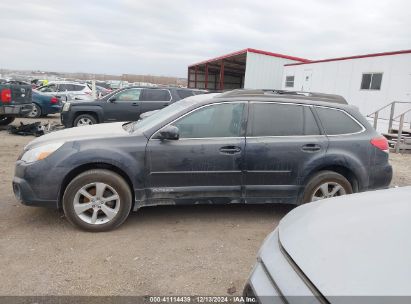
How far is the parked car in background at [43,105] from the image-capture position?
1395 centimetres

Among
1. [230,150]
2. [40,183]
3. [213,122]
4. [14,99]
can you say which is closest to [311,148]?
[230,150]

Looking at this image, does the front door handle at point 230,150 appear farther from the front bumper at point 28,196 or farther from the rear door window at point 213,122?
the front bumper at point 28,196

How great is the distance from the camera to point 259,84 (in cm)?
2370

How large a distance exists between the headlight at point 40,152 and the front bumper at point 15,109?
24.0 feet

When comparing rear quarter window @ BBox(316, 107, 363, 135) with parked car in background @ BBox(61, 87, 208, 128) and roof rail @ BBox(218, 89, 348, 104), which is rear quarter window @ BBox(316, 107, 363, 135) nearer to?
roof rail @ BBox(218, 89, 348, 104)

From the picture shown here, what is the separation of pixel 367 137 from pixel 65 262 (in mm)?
3772

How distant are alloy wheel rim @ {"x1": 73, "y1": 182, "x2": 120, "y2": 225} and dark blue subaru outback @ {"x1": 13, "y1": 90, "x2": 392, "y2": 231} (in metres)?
0.01

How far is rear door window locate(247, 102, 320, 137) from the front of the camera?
13.9 feet

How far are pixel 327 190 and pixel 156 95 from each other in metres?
7.37

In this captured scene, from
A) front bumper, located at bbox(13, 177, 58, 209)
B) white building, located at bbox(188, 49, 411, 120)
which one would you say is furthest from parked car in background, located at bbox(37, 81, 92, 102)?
front bumper, located at bbox(13, 177, 58, 209)

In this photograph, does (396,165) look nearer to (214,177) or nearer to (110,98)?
(214,177)

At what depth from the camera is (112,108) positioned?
411 inches

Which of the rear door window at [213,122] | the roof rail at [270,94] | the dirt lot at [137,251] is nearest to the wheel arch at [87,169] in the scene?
the dirt lot at [137,251]

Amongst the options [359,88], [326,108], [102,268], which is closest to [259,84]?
[359,88]
